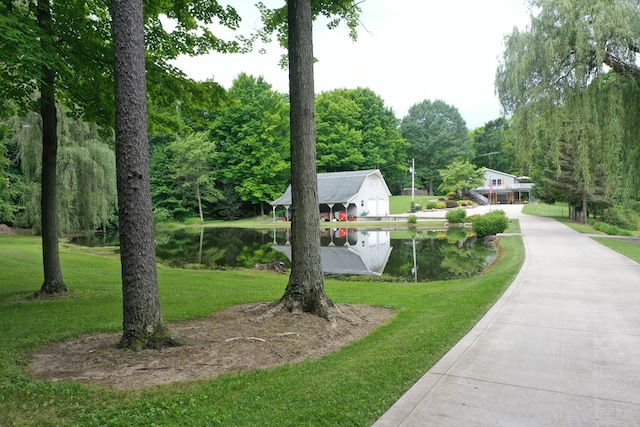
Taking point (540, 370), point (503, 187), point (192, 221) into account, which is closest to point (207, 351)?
point (540, 370)

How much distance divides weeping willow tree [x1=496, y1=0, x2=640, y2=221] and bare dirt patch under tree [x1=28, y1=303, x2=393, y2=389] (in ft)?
50.0

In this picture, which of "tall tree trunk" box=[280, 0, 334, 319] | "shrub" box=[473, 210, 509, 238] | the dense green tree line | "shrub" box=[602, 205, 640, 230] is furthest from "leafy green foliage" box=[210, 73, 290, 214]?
"tall tree trunk" box=[280, 0, 334, 319]

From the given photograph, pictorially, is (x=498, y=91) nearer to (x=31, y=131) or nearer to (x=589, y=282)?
(x=589, y=282)

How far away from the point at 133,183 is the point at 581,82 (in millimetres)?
18371

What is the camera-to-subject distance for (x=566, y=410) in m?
3.37

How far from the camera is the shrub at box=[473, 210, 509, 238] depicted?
23.3 m

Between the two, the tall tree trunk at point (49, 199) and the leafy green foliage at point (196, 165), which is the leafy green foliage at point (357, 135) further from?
the tall tree trunk at point (49, 199)

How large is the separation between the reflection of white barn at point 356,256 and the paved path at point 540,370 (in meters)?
7.98

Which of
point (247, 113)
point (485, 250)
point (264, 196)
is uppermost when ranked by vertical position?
point (247, 113)

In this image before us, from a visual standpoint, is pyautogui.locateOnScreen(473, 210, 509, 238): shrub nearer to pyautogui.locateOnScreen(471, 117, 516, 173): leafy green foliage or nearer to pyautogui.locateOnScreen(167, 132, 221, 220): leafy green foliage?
pyautogui.locateOnScreen(167, 132, 221, 220): leafy green foliage

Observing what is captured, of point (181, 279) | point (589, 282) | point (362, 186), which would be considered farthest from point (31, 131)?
point (362, 186)

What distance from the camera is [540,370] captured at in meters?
4.20

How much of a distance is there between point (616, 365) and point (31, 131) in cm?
2730

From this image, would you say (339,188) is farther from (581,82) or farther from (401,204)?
(581,82)
